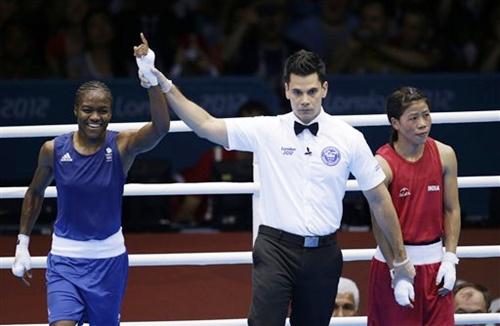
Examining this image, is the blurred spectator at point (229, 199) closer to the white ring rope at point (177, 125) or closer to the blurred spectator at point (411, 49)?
the white ring rope at point (177, 125)

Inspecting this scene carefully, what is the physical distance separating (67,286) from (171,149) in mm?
4949

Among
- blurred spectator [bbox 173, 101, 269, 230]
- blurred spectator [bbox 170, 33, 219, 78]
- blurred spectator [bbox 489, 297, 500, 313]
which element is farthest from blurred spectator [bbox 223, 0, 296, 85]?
blurred spectator [bbox 489, 297, 500, 313]

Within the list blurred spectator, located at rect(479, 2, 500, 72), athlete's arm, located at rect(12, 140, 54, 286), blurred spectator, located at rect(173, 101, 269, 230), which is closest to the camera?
athlete's arm, located at rect(12, 140, 54, 286)

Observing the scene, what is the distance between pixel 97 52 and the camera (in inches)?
465

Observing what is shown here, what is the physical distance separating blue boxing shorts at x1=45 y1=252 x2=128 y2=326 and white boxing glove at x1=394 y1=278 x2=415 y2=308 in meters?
1.34

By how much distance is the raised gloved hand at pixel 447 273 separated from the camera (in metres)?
6.63

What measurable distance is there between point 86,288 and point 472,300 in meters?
2.29

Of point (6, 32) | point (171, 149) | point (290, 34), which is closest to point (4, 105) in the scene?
point (6, 32)

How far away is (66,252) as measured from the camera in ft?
21.8

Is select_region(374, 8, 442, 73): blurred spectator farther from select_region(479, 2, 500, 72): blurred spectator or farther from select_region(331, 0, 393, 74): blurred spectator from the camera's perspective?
select_region(479, 2, 500, 72): blurred spectator

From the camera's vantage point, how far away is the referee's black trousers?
6.26 m

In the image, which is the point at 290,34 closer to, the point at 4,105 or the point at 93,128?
the point at 4,105

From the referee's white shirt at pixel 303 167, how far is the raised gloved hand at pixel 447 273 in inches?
22.4

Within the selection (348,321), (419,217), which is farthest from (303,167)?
(348,321)
